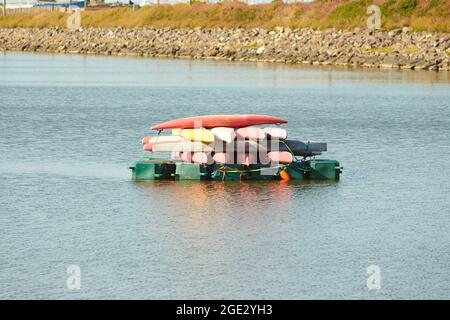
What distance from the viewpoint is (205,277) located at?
1622cm

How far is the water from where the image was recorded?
16.1m

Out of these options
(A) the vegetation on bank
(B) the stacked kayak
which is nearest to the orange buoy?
(B) the stacked kayak

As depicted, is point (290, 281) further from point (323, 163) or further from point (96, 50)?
point (96, 50)

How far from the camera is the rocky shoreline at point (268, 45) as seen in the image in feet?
246

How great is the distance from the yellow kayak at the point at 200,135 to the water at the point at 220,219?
2.95 ft

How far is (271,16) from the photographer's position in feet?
343

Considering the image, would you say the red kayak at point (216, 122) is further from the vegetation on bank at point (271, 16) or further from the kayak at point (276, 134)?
the vegetation on bank at point (271, 16)

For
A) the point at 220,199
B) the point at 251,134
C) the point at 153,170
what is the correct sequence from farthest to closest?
the point at 153,170 < the point at 251,134 < the point at 220,199

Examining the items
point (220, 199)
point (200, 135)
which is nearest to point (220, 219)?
point (220, 199)

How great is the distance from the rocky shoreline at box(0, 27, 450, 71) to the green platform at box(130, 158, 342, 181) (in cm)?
4768

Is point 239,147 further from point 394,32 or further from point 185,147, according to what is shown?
point 394,32

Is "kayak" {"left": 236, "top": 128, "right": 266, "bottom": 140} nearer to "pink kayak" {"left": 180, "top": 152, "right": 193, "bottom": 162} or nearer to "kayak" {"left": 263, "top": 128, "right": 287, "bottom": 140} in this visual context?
"kayak" {"left": 263, "top": 128, "right": 287, "bottom": 140}

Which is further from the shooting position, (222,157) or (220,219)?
(222,157)

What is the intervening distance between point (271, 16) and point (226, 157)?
3207 inches
